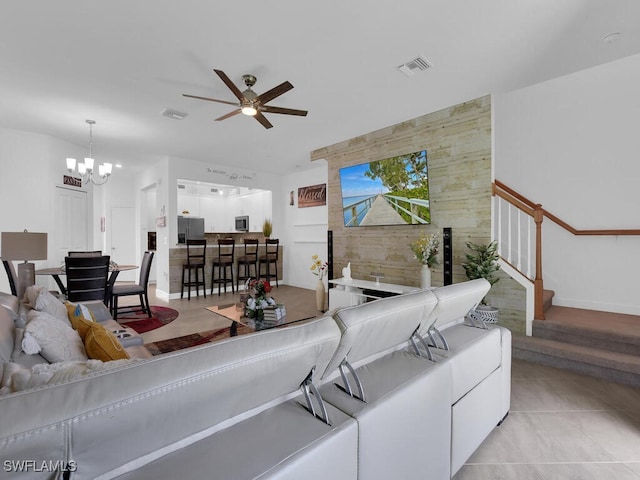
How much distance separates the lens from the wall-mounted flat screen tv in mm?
4387

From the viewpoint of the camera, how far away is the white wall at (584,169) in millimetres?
3611

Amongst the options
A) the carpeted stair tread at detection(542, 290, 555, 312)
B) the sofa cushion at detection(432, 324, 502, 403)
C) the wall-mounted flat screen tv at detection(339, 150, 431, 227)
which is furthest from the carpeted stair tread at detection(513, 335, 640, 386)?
the wall-mounted flat screen tv at detection(339, 150, 431, 227)

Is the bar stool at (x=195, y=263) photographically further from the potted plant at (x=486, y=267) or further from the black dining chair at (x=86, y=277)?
the potted plant at (x=486, y=267)

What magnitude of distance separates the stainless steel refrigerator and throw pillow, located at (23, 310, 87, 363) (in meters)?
6.43

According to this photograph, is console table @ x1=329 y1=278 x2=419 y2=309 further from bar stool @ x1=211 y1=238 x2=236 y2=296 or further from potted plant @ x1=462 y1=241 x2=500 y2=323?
bar stool @ x1=211 y1=238 x2=236 y2=296

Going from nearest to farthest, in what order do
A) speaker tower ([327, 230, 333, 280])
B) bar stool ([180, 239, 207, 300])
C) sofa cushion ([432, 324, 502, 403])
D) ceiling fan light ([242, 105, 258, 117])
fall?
1. sofa cushion ([432, 324, 502, 403])
2. ceiling fan light ([242, 105, 258, 117])
3. speaker tower ([327, 230, 333, 280])
4. bar stool ([180, 239, 207, 300])

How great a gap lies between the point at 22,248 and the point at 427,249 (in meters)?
4.97

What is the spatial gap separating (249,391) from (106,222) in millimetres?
9017

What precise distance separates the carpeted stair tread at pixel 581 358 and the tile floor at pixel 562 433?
8 centimetres

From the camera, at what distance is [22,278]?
3641 millimetres

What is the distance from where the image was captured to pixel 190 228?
809 centimetres

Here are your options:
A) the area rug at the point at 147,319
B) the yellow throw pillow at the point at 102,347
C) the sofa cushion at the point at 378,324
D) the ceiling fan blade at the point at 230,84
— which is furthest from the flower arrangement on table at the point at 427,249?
the area rug at the point at 147,319

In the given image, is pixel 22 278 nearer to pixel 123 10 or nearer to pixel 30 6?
pixel 30 6

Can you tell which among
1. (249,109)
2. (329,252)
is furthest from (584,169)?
(249,109)
